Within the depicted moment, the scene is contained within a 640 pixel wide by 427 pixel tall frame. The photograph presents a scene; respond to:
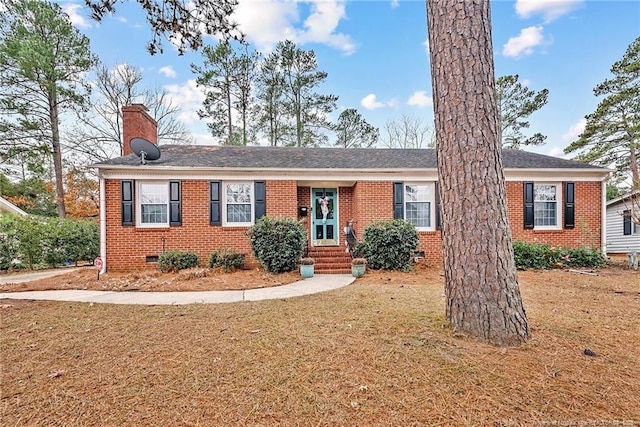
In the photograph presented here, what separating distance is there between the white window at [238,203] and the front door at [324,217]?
2.28 metres

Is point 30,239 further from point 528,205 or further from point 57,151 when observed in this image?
point 528,205

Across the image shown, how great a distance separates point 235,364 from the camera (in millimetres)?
2488

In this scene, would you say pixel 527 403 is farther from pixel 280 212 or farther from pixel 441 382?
pixel 280 212

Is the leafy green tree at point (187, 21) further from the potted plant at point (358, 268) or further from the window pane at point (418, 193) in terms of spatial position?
the window pane at point (418, 193)

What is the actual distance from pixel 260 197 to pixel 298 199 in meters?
1.52

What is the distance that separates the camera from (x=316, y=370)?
2348 millimetres

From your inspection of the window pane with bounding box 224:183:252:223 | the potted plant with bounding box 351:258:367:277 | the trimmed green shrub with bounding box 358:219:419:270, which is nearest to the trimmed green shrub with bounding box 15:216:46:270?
the window pane with bounding box 224:183:252:223

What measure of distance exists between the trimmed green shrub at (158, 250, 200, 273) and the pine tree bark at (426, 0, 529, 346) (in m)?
7.67

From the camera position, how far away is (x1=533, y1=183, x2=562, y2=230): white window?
32.8 ft

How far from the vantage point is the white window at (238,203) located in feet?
30.9

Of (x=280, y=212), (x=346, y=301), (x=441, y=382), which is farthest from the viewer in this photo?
(x=280, y=212)

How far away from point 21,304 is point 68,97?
14.2 metres

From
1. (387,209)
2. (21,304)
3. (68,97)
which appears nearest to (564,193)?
(387,209)

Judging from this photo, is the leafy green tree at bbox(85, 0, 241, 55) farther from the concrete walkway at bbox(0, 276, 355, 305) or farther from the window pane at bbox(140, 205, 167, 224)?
the window pane at bbox(140, 205, 167, 224)
